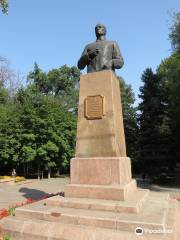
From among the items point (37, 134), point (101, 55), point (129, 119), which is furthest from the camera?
point (129, 119)

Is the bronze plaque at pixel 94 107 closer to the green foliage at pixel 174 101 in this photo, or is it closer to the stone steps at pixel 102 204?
the stone steps at pixel 102 204

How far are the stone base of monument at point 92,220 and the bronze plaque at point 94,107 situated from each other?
2.26 meters

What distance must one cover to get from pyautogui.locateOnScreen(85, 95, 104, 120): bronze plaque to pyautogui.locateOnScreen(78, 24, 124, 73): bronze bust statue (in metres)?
0.93

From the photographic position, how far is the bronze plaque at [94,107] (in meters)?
7.73

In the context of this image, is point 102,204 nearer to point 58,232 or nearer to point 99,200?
point 99,200

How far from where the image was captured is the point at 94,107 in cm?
783

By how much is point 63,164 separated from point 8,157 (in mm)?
5593

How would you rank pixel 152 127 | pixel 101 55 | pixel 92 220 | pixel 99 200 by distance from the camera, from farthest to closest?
pixel 152 127 < pixel 101 55 < pixel 99 200 < pixel 92 220

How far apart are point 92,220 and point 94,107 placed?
3.22 meters

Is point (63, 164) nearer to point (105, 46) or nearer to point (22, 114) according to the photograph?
point (22, 114)

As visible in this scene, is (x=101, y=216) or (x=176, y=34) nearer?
(x=101, y=216)

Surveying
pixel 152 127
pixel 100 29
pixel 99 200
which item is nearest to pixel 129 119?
pixel 152 127

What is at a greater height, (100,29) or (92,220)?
(100,29)

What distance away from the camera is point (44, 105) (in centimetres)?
2934
